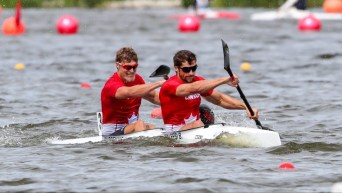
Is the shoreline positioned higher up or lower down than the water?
lower down

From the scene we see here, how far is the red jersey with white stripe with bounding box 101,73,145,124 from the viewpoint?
1204cm

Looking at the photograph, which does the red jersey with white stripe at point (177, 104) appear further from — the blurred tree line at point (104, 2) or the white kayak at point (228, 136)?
the blurred tree line at point (104, 2)

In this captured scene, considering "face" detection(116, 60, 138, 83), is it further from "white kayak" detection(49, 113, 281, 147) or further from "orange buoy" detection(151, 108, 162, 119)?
"orange buoy" detection(151, 108, 162, 119)

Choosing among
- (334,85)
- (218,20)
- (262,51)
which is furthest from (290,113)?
(218,20)

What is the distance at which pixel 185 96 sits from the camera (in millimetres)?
11672

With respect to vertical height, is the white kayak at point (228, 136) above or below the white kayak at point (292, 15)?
above

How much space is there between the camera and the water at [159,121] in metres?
10.1

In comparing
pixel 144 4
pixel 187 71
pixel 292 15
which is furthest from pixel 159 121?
pixel 144 4

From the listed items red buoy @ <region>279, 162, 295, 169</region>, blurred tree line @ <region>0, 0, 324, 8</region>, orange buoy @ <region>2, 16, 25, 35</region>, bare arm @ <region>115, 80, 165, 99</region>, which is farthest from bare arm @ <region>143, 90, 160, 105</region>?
blurred tree line @ <region>0, 0, 324, 8</region>

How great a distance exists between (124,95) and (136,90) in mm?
194

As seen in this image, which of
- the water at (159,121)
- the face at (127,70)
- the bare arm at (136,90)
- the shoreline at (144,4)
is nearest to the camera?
the water at (159,121)

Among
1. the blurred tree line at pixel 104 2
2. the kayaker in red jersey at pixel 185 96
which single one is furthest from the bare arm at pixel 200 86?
the blurred tree line at pixel 104 2

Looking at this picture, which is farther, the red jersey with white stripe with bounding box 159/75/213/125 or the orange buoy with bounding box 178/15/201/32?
the orange buoy with bounding box 178/15/201/32

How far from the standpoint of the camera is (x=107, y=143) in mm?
12180
